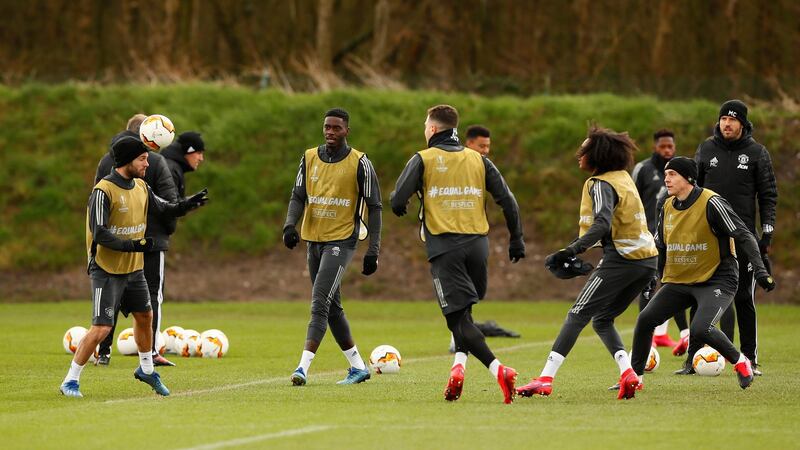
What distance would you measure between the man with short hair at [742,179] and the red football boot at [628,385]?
278 centimetres

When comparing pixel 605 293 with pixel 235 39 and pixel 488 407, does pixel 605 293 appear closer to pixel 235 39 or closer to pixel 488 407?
pixel 488 407

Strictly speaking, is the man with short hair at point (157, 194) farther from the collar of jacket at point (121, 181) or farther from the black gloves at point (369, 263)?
the black gloves at point (369, 263)

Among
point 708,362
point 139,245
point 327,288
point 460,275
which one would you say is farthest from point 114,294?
point 708,362

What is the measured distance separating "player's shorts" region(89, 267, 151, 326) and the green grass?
2.34ft

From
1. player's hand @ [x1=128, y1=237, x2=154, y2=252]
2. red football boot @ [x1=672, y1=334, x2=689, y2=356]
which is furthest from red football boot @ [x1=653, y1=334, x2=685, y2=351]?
player's hand @ [x1=128, y1=237, x2=154, y2=252]

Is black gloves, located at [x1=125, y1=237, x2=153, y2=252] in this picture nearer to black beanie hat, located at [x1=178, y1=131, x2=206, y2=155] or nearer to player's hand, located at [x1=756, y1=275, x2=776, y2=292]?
black beanie hat, located at [x1=178, y1=131, x2=206, y2=155]

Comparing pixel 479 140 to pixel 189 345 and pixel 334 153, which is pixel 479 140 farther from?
pixel 189 345

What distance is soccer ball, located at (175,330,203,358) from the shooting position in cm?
1627

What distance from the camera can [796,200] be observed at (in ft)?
95.9

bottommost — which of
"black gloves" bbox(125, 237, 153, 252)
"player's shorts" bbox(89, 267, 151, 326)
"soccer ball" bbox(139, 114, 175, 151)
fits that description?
"player's shorts" bbox(89, 267, 151, 326)

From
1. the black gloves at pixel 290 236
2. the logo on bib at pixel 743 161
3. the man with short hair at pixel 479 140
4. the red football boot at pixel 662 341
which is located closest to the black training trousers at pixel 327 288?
the black gloves at pixel 290 236

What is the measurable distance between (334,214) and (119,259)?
84.0 inches

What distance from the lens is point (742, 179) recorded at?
47.6 feet

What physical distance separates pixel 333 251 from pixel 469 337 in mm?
2119
